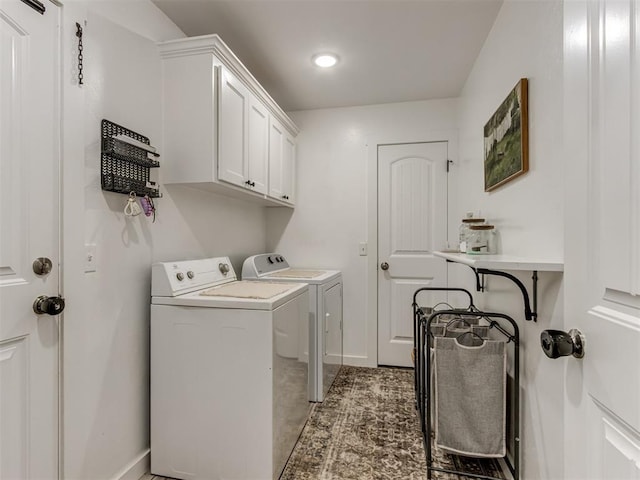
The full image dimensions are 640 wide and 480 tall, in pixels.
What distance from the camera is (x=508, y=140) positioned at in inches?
62.2

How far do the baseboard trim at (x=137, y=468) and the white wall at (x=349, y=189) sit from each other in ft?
6.04

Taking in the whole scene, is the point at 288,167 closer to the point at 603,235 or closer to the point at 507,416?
the point at 507,416

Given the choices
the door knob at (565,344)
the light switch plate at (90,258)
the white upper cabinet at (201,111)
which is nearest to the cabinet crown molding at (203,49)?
the white upper cabinet at (201,111)

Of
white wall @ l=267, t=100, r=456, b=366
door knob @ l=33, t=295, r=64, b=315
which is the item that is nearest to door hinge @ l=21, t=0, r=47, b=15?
door knob @ l=33, t=295, r=64, b=315

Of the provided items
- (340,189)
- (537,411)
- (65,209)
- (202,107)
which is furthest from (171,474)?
(340,189)

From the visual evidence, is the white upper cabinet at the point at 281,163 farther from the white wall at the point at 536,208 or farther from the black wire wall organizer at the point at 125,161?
the white wall at the point at 536,208

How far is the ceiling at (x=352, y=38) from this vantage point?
178 cm

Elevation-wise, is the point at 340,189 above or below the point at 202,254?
above

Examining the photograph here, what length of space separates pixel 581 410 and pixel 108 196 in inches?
70.2

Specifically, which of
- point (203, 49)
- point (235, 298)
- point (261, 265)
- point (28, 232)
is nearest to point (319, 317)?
point (261, 265)

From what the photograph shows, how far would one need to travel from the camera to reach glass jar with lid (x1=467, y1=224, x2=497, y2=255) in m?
1.76

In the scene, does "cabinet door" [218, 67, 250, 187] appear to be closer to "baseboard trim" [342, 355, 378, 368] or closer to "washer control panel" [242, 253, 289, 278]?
"washer control panel" [242, 253, 289, 278]

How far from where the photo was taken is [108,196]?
1468 millimetres

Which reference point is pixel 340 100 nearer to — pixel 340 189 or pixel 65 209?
pixel 340 189
